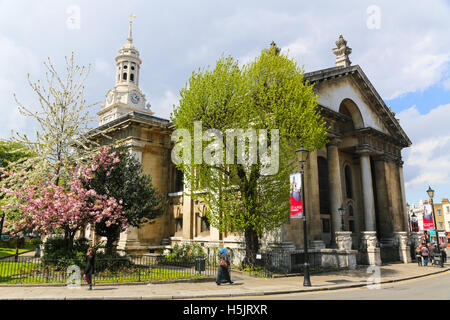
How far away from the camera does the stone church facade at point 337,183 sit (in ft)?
75.8

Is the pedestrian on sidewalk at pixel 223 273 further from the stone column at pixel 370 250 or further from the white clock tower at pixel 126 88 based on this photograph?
the white clock tower at pixel 126 88

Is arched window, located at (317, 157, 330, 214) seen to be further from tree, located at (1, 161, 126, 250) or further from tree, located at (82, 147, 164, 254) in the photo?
tree, located at (1, 161, 126, 250)

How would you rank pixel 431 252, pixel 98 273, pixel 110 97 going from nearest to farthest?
pixel 98 273
pixel 431 252
pixel 110 97

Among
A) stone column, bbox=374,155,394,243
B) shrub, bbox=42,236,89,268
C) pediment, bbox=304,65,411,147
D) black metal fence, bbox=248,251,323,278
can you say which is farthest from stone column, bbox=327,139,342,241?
shrub, bbox=42,236,89,268

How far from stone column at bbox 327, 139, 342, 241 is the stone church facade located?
75mm

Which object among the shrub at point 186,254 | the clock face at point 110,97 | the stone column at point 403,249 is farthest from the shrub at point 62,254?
the clock face at point 110,97

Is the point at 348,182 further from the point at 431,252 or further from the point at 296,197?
the point at 296,197

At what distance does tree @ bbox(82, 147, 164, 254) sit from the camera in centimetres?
1895

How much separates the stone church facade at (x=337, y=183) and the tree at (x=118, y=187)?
332 centimetres

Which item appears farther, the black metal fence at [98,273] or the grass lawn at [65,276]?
the black metal fence at [98,273]

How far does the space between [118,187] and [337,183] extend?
16520mm

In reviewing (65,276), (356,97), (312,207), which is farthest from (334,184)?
(65,276)

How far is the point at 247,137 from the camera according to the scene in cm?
1803
